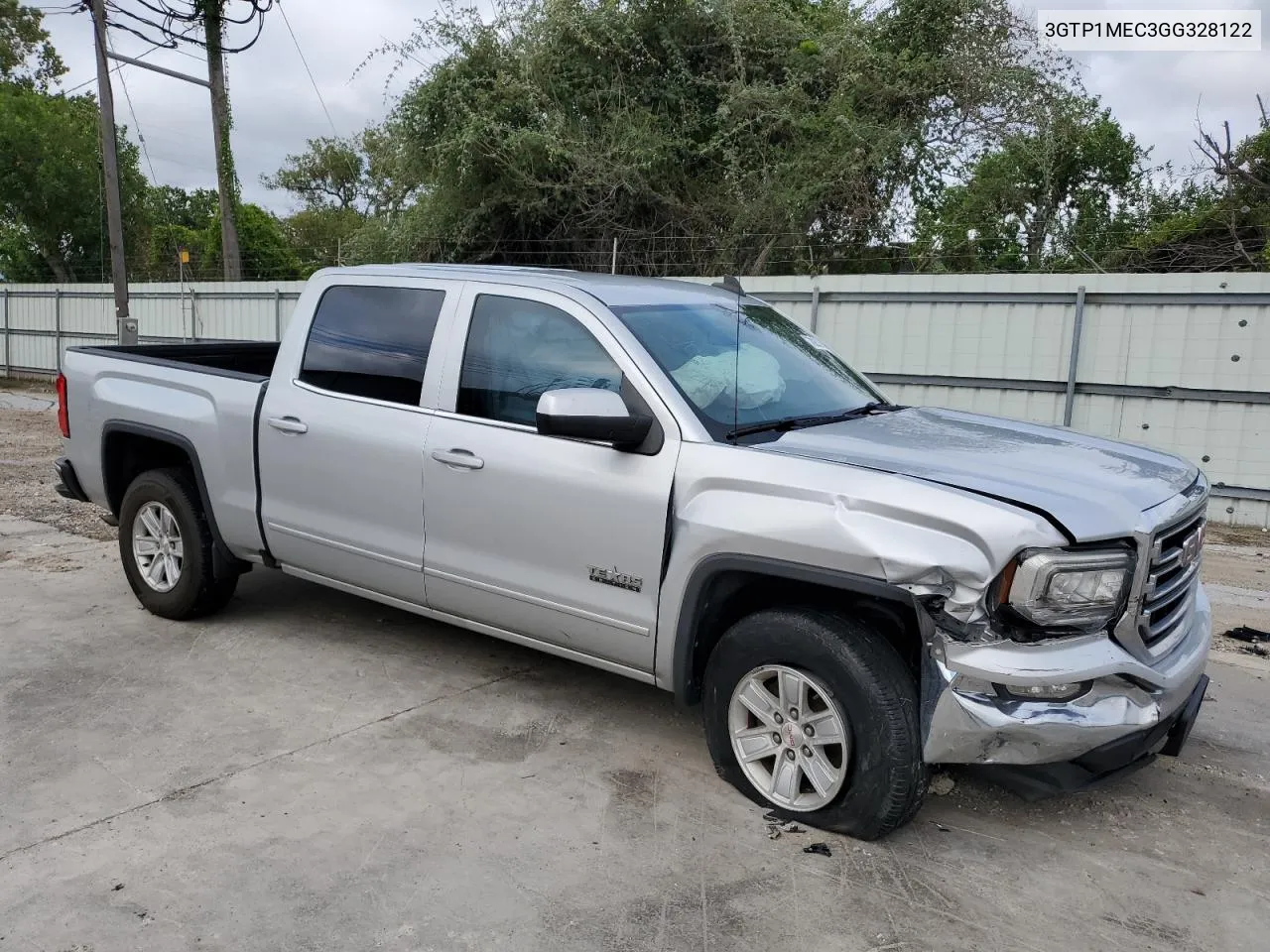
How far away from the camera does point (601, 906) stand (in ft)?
9.77

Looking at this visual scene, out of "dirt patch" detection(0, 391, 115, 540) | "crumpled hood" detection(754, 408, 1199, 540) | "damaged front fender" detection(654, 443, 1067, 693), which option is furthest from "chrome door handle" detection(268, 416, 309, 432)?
"dirt patch" detection(0, 391, 115, 540)

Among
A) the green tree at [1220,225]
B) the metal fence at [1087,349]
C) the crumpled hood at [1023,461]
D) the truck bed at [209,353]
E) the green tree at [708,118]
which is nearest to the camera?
the crumpled hood at [1023,461]

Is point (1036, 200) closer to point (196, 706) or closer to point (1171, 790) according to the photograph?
point (1171, 790)

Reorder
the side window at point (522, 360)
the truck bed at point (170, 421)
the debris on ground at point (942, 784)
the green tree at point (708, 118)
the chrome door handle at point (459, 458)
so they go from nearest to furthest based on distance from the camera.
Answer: the debris on ground at point (942, 784) → the side window at point (522, 360) → the chrome door handle at point (459, 458) → the truck bed at point (170, 421) → the green tree at point (708, 118)

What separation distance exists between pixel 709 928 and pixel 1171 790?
6.71ft

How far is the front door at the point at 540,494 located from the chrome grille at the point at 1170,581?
5.09 ft

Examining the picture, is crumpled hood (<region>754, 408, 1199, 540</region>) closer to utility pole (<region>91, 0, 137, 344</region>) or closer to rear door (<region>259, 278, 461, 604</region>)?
rear door (<region>259, 278, 461, 604</region>)

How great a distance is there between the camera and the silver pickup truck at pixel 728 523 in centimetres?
297

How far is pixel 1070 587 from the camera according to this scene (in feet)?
9.61

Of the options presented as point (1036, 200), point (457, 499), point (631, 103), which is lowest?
point (457, 499)

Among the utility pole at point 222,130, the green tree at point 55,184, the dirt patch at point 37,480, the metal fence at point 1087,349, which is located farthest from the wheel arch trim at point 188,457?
the green tree at point 55,184

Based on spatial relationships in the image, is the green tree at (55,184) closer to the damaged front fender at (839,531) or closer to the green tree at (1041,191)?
the green tree at (1041,191)

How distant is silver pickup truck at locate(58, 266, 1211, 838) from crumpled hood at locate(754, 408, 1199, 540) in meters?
0.02

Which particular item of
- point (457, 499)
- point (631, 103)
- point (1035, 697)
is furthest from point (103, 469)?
point (631, 103)
